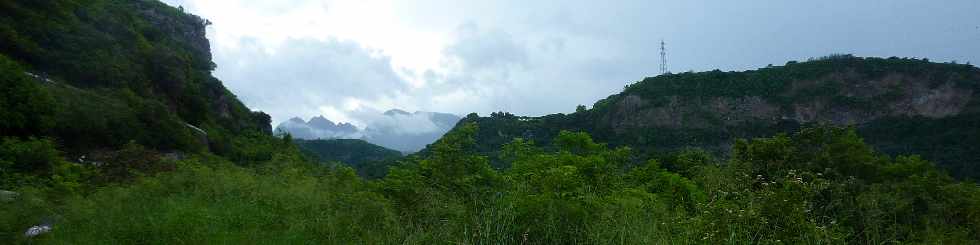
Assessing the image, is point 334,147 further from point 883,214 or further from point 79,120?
point 883,214

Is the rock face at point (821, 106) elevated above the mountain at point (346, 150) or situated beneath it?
elevated above

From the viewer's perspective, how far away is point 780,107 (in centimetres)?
5109

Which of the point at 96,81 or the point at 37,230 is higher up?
the point at 96,81

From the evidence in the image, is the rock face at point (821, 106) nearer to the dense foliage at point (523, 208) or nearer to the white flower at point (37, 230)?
the dense foliage at point (523, 208)

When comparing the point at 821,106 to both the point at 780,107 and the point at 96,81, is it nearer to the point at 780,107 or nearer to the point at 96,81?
the point at 780,107

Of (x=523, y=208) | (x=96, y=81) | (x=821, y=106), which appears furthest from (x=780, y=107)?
(x=523, y=208)

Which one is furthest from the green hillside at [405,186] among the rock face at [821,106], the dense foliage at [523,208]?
the rock face at [821,106]

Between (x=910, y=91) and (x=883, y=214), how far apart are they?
5119 centimetres

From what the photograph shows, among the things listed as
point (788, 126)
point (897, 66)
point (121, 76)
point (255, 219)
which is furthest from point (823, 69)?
point (255, 219)

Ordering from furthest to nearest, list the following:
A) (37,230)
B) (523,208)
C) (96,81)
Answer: (96,81) → (37,230) → (523,208)

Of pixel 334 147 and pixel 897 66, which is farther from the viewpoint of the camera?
pixel 334 147

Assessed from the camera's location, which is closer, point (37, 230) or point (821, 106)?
point (37, 230)

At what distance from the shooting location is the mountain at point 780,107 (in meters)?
43.3

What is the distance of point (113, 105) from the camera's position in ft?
61.4
